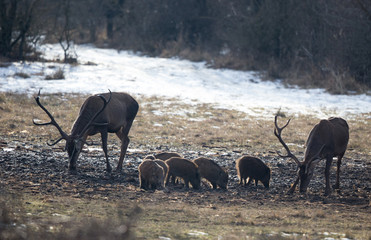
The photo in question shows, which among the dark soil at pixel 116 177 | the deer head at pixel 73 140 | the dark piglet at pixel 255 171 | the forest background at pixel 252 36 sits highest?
the forest background at pixel 252 36

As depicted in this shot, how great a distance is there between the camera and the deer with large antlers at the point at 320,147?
10453 millimetres

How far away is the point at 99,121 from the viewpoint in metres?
11.5

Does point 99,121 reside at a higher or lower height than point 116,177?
higher

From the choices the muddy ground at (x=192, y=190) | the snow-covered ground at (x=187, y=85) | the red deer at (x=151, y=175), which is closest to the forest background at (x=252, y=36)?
the snow-covered ground at (x=187, y=85)

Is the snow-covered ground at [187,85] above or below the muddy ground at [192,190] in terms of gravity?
above

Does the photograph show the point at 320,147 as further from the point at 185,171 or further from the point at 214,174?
the point at 185,171

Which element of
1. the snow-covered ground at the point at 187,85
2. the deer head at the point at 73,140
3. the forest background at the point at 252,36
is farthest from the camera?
the forest background at the point at 252,36

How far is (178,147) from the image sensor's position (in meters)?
15.2

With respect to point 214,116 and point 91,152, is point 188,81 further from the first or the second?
point 91,152

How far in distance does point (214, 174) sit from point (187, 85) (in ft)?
54.0

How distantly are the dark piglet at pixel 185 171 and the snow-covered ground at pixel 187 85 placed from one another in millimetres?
10819

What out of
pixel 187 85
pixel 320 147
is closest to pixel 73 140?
pixel 320 147

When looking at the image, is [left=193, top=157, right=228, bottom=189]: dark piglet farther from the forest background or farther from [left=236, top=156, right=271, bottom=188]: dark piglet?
the forest background

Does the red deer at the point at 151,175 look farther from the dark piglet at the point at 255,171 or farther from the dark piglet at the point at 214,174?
the dark piglet at the point at 255,171
